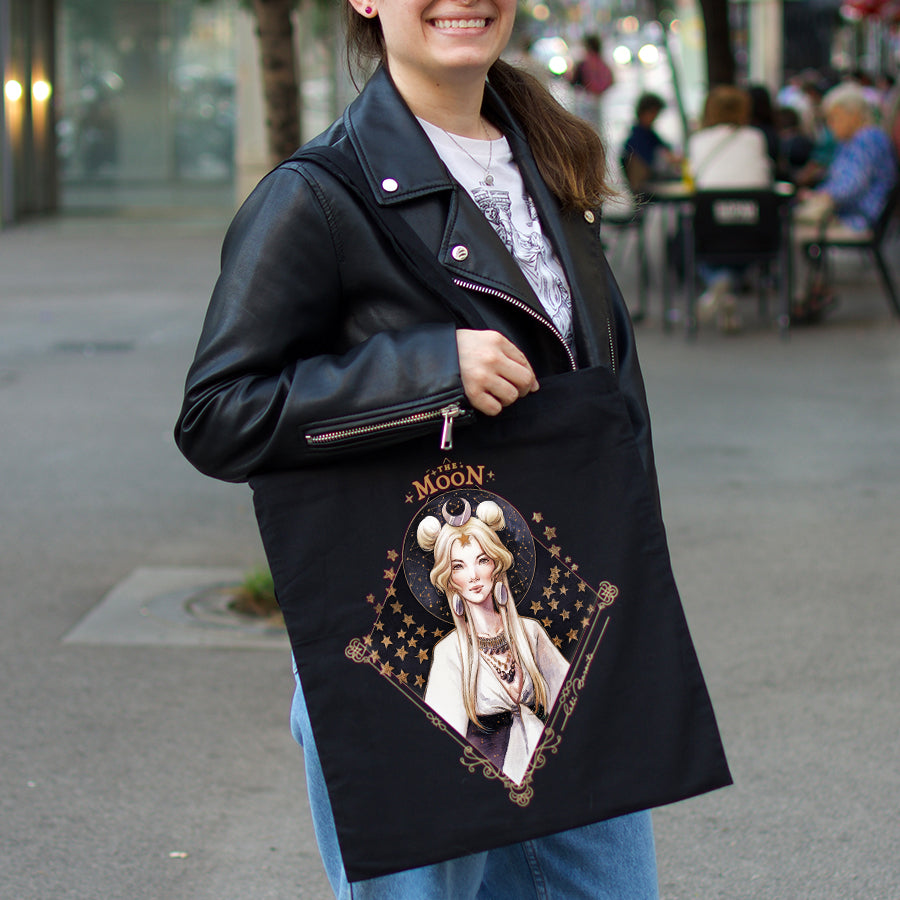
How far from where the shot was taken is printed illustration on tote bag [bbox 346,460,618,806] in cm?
187

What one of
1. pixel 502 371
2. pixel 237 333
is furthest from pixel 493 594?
pixel 237 333

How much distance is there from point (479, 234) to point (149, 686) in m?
3.00

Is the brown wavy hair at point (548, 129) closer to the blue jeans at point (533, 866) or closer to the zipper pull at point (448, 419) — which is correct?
the zipper pull at point (448, 419)

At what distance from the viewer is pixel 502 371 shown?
186 cm

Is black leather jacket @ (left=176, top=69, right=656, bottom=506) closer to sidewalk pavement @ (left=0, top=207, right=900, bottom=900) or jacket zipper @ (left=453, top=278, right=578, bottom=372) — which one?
jacket zipper @ (left=453, top=278, right=578, bottom=372)

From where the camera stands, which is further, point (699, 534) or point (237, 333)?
point (699, 534)

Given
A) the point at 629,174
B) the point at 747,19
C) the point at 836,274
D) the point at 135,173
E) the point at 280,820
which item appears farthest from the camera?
the point at 747,19

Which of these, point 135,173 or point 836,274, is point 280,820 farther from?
point 135,173

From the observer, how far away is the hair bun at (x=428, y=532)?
1869mm

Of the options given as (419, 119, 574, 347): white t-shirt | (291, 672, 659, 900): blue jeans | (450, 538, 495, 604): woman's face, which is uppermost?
(419, 119, 574, 347): white t-shirt

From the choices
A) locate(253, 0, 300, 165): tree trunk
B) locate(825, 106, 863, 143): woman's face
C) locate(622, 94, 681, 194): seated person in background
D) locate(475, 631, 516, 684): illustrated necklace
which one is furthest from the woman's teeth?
locate(622, 94, 681, 194): seated person in background

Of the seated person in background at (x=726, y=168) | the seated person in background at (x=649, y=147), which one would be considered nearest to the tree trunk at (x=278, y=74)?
the seated person in background at (x=726, y=168)

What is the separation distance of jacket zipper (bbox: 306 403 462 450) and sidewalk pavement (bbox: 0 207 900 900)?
72.7 inches

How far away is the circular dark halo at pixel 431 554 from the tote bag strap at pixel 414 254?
0.23 m
